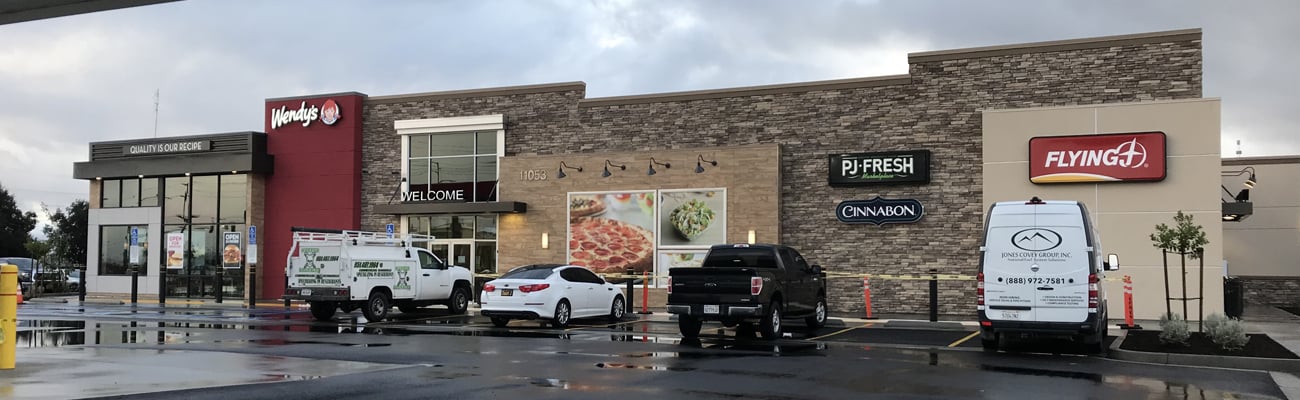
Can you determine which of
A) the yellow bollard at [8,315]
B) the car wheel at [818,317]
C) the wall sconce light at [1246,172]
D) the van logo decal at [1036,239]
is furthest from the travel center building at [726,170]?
the yellow bollard at [8,315]

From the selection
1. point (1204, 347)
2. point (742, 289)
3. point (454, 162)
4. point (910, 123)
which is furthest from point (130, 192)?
point (1204, 347)

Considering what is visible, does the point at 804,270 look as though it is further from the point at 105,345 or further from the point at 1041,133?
the point at 105,345

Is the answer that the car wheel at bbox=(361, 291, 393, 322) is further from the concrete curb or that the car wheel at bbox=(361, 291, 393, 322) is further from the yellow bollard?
the concrete curb

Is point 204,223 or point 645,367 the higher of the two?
point 204,223

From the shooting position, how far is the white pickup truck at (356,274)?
24344mm

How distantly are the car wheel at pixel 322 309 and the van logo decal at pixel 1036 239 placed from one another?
16.4 metres

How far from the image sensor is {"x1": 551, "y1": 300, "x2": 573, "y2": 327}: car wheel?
22.2 metres

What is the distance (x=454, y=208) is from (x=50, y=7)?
25125 millimetres

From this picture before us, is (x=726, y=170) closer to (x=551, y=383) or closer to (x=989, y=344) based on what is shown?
(x=989, y=344)

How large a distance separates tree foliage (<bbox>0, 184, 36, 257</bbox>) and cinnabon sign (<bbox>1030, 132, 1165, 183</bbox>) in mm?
77868

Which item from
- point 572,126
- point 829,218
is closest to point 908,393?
point 829,218

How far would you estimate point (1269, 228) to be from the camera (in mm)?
35781

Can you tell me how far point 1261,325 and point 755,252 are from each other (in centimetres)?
1228

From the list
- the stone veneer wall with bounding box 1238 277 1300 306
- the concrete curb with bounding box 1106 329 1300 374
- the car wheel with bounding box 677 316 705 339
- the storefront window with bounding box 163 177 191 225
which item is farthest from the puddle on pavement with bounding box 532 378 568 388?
the stone veneer wall with bounding box 1238 277 1300 306
